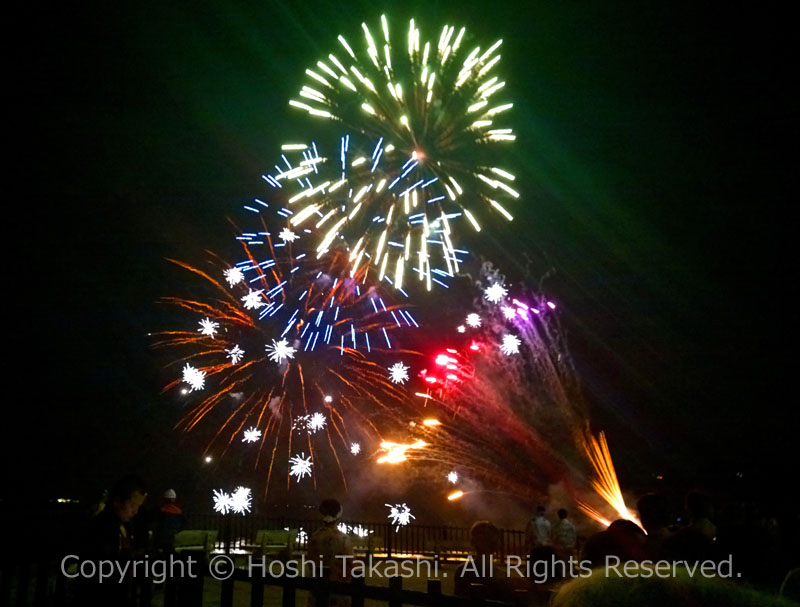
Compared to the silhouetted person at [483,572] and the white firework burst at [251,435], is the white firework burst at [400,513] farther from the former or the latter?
the silhouetted person at [483,572]

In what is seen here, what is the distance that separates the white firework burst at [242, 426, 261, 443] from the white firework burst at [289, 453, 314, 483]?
76.9 inches

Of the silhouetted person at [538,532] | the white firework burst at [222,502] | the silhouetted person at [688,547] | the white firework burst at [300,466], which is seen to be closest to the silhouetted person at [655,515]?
the silhouetted person at [688,547]

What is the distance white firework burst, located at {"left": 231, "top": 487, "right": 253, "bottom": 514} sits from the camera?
84.7ft

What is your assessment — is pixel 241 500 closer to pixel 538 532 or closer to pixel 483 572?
pixel 538 532

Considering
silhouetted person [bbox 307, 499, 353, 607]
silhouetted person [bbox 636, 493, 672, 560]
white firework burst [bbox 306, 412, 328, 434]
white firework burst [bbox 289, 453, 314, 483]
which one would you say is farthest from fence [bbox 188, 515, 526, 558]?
silhouetted person [bbox 636, 493, 672, 560]

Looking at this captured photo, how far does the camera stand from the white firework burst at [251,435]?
1059 inches

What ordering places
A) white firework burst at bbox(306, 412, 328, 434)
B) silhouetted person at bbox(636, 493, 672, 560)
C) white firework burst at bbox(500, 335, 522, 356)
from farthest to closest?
white firework burst at bbox(306, 412, 328, 434) < white firework burst at bbox(500, 335, 522, 356) < silhouetted person at bbox(636, 493, 672, 560)

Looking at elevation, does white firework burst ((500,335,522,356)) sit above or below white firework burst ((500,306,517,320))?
below

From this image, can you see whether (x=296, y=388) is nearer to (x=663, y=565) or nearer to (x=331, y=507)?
(x=331, y=507)

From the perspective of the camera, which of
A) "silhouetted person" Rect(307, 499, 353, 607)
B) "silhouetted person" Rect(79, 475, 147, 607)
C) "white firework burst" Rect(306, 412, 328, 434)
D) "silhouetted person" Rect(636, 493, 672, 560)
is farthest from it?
"white firework burst" Rect(306, 412, 328, 434)

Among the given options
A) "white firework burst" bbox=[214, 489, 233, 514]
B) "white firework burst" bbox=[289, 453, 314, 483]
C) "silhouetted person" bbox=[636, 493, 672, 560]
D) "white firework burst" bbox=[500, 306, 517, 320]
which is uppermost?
"white firework burst" bbox=[500, 306, 517, 320]

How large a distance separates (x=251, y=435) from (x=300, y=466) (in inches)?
103

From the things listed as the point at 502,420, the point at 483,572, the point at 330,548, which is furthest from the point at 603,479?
the point at 483,572

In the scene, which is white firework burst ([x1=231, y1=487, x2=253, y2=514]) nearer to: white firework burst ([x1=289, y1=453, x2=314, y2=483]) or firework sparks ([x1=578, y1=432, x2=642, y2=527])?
white firework burst ([x1=289, y1=453, x2=314, y2=483])
